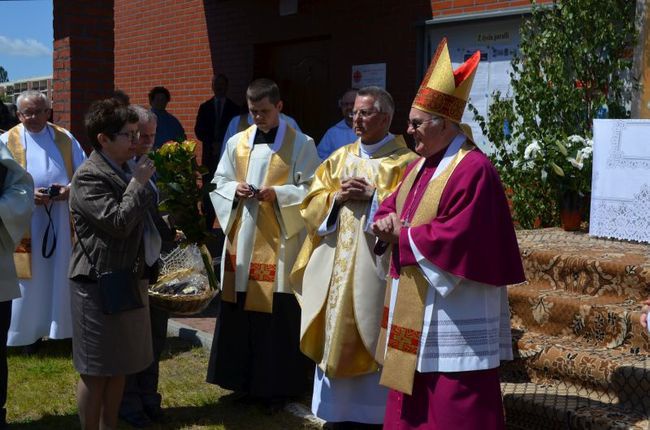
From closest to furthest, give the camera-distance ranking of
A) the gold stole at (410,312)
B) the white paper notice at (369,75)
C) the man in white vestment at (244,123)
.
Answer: the gold stole at (410,312)
the man in white vestment at (244,123)
the white paper notice at (369,75)

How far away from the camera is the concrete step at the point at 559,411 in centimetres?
453

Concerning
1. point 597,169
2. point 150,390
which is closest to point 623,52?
point 597,169

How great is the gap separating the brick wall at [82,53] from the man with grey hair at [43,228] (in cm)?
172

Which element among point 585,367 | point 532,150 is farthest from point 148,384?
point 532,150

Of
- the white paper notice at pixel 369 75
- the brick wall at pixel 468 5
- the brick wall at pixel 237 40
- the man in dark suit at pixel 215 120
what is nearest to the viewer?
the brick wall at pixel 468 5

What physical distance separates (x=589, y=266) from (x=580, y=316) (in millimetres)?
383

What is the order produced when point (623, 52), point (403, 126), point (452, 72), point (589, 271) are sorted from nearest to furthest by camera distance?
point (452, 72) → point (589, 271) → point (623, 52) → point (403, 126)

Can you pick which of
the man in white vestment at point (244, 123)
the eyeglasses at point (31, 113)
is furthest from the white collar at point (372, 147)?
the eyeglasses at point (31, 113)

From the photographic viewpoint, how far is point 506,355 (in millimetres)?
4262

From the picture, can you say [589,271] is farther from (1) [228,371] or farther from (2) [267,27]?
(2) [267,27]

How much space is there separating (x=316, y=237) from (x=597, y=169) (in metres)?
2.34

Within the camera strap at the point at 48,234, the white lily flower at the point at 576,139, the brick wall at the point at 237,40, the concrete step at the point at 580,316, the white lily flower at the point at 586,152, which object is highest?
the brick wall at the point at 237,40

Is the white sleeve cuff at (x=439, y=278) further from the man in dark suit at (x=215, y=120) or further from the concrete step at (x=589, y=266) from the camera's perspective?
the man in dark suit at (x=215, y=120)

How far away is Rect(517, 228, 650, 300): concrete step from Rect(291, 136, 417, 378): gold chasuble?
4.28 feet
